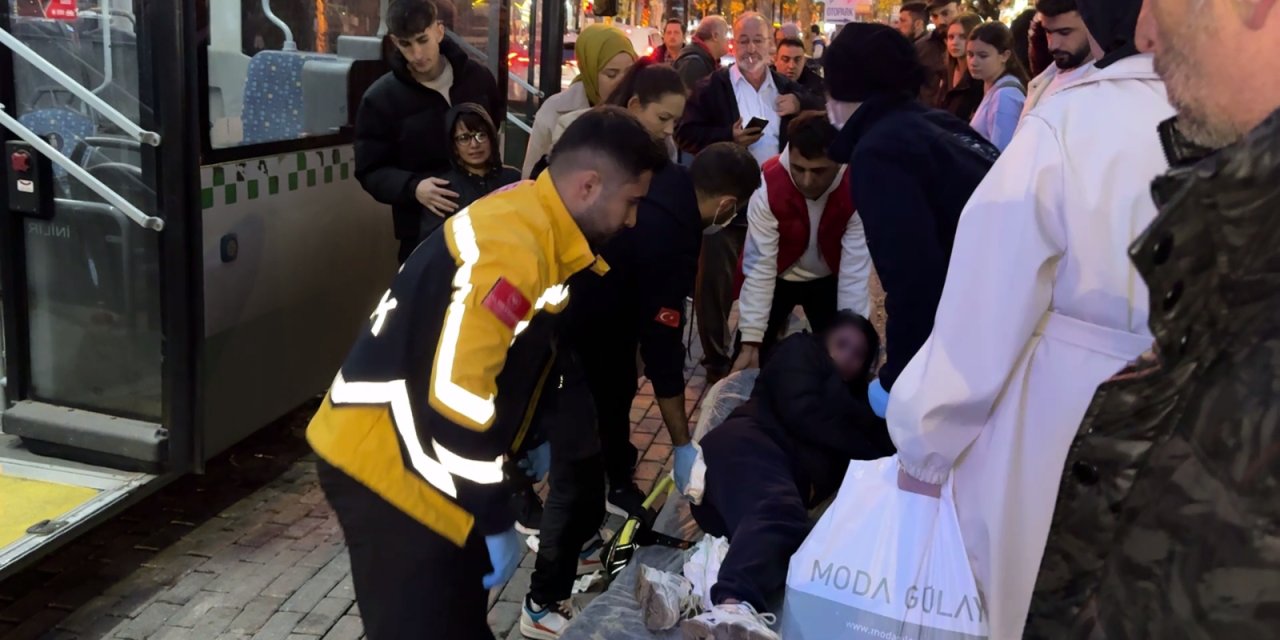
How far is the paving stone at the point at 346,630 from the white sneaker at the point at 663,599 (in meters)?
1.01

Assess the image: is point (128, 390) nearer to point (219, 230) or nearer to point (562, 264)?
point (219, 230)

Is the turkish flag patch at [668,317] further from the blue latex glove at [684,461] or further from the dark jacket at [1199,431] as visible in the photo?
the dark jacket at [1199,431]

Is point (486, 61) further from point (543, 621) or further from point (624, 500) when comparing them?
point (543, 621)

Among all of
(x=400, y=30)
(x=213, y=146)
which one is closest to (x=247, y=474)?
(x=213, y=146)

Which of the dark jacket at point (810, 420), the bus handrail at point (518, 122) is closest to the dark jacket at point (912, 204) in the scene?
the dark jacket at point (810, 420)

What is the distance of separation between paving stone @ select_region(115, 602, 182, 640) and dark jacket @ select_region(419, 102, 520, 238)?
5.66ft

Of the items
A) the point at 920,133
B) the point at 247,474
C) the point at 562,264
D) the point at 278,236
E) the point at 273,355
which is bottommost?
the point at 247,474

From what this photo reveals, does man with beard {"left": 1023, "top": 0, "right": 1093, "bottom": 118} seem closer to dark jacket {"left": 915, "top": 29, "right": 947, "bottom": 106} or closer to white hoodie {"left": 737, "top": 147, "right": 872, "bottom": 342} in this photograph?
white hoodie {"left": 737, "top": 147, "right": 872, "bottom": 342}

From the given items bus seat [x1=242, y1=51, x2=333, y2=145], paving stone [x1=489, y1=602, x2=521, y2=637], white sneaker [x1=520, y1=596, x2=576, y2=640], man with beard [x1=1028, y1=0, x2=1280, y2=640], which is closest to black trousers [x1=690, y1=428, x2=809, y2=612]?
white sneaker [x1=520, y1=596, x2=576, y2=640]

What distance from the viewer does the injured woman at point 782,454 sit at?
9.68 feet

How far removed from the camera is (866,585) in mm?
2316

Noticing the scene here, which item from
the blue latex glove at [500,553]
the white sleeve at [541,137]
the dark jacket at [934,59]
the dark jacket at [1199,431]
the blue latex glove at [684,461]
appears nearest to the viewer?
the dark jacket at [1199,431]

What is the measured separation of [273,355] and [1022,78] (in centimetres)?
407

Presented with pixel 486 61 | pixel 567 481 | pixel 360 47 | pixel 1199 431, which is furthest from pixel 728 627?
pixel 486 61
